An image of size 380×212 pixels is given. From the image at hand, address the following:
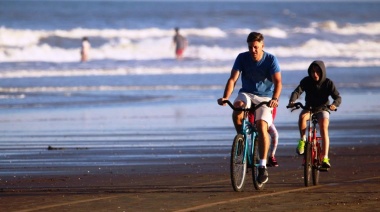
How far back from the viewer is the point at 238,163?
10.0 metres

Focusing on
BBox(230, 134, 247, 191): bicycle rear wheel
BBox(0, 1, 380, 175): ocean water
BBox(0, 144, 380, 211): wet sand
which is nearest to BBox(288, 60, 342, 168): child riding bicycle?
BBox(0, 144, 380, 211): wet sand

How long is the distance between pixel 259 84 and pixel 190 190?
4.19ft

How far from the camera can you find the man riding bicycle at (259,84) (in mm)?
10062

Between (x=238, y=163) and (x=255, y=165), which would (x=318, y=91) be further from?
(x=238, y=163)

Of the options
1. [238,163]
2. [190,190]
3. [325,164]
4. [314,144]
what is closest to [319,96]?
[314,144]

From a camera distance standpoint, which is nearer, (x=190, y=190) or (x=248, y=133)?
(x=190, y=190)

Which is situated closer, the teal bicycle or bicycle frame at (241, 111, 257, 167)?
the teal bicycle

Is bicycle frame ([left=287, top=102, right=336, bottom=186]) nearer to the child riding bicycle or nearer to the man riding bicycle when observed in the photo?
the child riding bicycle

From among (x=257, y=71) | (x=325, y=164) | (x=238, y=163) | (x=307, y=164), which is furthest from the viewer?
(x=325, y=164)

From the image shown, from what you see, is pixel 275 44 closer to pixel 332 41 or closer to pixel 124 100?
pixel 332 41

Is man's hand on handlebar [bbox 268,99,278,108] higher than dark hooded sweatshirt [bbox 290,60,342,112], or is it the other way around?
dark hooded sweatshirt [bbox 290,60,342,112]

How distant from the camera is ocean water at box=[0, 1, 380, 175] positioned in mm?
14750

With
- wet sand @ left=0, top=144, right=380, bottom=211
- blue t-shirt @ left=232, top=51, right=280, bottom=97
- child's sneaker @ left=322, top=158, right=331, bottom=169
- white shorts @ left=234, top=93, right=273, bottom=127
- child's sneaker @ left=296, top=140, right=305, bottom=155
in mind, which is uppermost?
blue t-shirt @ left=232, top=51, right=280, bottom=97

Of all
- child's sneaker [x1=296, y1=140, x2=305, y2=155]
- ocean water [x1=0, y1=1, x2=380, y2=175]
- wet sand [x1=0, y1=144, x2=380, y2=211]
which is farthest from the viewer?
ocean water [x1=0, y1=1, x2=380, y2=175]
